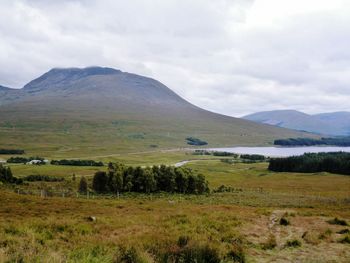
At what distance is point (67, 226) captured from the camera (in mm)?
14406

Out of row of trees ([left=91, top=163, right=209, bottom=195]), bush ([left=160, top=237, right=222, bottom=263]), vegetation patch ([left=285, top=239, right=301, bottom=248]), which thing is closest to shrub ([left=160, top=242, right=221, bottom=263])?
bush ([left=160, top=237, right=222, bottom=263])

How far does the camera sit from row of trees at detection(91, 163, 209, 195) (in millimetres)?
62406

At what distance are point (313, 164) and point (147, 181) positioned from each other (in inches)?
3357

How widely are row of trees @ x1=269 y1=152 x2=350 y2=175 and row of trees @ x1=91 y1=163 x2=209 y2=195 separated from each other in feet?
237

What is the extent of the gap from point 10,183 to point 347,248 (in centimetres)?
6958

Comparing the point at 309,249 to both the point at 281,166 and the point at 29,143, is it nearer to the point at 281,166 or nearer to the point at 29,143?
the point at 281,166

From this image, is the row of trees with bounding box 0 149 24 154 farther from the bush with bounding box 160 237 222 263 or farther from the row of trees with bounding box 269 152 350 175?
the bush with bounding box 160 237 222 263

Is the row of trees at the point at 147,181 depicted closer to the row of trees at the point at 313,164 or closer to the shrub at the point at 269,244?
the shrub at the point at 269,244

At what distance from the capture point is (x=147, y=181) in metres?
62.8

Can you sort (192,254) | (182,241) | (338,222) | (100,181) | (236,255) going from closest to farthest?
(192,254)
(236,255)
(182,241)
(338,222)
(100,181)

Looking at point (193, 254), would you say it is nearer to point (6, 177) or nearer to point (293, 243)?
point (293, 243)

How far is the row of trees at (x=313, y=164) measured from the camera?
120m

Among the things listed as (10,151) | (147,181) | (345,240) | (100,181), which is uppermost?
(345,240)

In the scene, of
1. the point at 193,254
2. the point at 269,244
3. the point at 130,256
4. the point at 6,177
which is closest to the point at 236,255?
the point at 193,254
